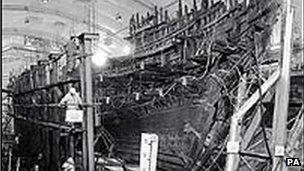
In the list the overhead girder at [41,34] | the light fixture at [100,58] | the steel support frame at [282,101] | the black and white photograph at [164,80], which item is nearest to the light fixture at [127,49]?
the black and white photograph at [164,80]

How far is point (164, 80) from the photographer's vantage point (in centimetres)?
182

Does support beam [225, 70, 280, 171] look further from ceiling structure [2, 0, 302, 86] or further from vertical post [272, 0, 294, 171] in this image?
ceiling structure [2, 0, 302, 86]

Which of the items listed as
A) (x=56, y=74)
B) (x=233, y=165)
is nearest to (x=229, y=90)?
(x=233, y=165)

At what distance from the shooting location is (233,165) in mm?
1194

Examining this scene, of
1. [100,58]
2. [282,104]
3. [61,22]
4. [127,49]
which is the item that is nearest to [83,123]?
[100,58]

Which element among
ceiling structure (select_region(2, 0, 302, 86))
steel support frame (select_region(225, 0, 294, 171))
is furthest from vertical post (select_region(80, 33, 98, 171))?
steel support frame (select_region(225, 0, 294, 171))

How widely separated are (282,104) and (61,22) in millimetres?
1302

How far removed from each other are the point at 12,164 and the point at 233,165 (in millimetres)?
1657

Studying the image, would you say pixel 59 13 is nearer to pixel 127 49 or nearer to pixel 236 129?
pixel 127 49

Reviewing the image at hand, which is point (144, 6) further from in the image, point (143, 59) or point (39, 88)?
point (39, 88)

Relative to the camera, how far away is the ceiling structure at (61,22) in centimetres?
184

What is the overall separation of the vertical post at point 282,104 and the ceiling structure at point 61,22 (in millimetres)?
735

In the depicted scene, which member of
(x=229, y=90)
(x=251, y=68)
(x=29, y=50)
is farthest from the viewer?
(x=29, y=50)

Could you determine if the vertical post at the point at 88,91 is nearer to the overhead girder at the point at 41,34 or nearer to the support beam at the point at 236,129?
the overhead girder at the point at 41,34
